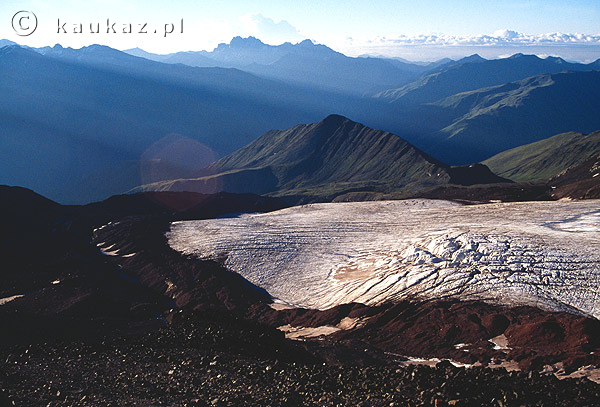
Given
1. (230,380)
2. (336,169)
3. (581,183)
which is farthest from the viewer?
(336,169)

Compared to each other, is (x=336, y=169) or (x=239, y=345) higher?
(x=239, y=345)

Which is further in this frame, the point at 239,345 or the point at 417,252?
the point at 417,252

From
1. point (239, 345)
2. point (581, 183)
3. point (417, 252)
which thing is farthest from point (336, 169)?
point (239, 345)

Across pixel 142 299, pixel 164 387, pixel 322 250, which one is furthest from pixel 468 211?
pixel 164 387

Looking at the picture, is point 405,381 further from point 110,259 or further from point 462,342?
point 110,259

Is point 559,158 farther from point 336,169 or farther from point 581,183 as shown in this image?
point 581,183

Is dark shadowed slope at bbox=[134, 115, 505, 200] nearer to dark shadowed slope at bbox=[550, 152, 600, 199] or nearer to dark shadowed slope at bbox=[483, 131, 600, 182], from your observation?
dark shadowed slope at bbox=[550, 152, 600, 199]

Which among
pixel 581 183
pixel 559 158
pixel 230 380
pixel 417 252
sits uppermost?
pixel 581 183
